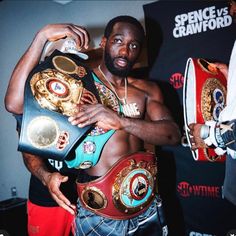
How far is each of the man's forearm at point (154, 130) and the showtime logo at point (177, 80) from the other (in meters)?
0.80

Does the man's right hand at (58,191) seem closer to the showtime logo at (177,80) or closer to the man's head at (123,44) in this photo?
the man's head at (123,44)

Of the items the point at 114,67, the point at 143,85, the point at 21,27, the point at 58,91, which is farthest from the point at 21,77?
the point at 21,27

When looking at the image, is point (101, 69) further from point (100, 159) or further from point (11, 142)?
point (11, 142)

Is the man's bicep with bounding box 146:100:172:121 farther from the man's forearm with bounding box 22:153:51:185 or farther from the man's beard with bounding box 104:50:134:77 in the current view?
the man's forearm with bounding box 22:153:51:185

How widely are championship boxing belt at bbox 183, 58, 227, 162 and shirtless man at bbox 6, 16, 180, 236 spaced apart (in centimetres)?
12

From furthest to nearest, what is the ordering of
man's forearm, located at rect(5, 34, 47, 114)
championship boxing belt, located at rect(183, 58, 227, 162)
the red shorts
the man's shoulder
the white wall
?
the white wall, the red shorts, the man's shoulder, championship boxing belt, located at rect(183, 58, 227, 162), man's forearm, located at rect(5, 34, 47, 114)

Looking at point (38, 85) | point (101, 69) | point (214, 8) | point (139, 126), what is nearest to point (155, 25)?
point (214, 8)

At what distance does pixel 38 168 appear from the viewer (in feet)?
3.91

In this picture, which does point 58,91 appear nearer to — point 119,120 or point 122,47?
point 119,120

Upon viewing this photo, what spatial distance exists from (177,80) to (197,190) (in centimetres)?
91

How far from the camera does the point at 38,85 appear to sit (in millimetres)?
897

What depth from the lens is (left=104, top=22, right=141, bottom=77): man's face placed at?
132cm

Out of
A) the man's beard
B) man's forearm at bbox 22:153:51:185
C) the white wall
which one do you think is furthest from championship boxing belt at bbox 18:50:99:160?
the white wall

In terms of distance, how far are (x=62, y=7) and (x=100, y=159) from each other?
2.45 meters
